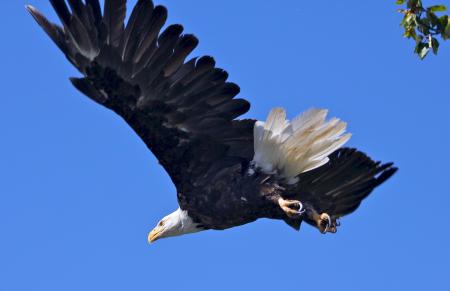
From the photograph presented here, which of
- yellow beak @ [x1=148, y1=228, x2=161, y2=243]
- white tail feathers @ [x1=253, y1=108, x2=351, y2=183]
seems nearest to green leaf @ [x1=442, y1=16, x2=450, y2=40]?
white tail feathers @ [x1=253, y1=108, x2=351, y2=183]

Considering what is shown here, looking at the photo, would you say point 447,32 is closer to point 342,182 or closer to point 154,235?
point 342,182

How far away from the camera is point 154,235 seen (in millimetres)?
8516

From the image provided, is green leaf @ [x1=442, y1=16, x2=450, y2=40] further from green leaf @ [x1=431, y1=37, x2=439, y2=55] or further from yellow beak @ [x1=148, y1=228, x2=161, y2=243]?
yellow beak @ [x1=148, y1=228, x2=161, y2=243]

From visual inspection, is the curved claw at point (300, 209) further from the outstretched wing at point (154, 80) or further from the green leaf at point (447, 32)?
the green leaf at point (447, 32)

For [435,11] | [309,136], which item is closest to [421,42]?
[435,11]

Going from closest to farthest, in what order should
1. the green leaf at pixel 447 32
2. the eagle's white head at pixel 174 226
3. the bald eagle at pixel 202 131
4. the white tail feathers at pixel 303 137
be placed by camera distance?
1. the green leaf at pixel 447 32
2. the bald eagle at pixel 202 131
3. the white tail feathers at pixel 303 137
4. the eagle's white head at pixel 174 226

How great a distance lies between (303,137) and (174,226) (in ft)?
4.77

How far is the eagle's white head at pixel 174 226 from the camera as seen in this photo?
8.05m

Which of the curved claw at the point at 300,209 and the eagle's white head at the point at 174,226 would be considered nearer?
the curved claw at the point at 300,209

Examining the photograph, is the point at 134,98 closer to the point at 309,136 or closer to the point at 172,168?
the point at 172,168

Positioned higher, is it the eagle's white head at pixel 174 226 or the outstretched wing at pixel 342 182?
the outstretched wing at pixel 342 182

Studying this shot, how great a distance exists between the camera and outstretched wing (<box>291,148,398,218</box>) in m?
8.05

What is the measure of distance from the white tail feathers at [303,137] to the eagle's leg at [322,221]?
0.46 meters

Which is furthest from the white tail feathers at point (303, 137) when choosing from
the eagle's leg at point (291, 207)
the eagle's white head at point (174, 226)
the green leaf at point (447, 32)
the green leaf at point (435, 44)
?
the green leaf at point (447, 32)
